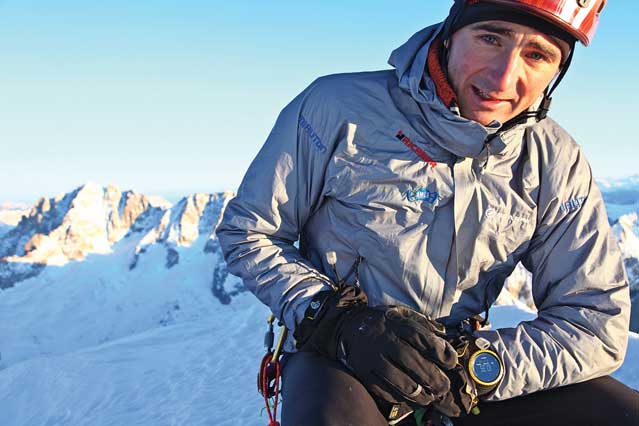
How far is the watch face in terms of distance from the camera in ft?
9.43

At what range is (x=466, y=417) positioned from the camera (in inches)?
121

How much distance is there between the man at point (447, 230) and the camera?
2.83 metres

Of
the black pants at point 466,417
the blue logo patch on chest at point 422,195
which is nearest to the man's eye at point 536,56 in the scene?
the blue logo patch on chest at point 422,195

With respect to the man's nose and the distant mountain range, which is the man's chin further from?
the distant mountain range

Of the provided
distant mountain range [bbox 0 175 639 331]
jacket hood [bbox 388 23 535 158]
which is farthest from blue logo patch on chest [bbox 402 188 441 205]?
distant mountain range [bbox 0 175 639 331]

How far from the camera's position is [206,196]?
648 ft

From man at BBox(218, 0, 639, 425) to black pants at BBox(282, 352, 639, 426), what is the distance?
0.04ft

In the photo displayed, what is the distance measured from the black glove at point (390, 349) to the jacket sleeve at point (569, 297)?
1.52ft

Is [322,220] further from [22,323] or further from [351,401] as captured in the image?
[22,323]

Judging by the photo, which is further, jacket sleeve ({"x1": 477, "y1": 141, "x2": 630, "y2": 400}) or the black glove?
jacket sleeve ({"x1": 477, "y1": 141, "x2": 630, "y2": 400})

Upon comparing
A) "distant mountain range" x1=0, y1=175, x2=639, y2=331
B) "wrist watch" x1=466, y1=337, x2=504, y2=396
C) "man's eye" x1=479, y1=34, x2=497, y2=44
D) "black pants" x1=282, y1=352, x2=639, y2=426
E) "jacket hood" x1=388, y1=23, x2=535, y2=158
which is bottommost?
"distant mountain range" x1=0, y1=175, x2=639, y2=331

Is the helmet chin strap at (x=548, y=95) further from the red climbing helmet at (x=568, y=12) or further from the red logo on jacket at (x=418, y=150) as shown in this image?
the red logo on jacket at (x=418, y=150)

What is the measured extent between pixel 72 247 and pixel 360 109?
203m

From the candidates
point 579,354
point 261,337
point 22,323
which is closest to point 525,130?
point 579,354
